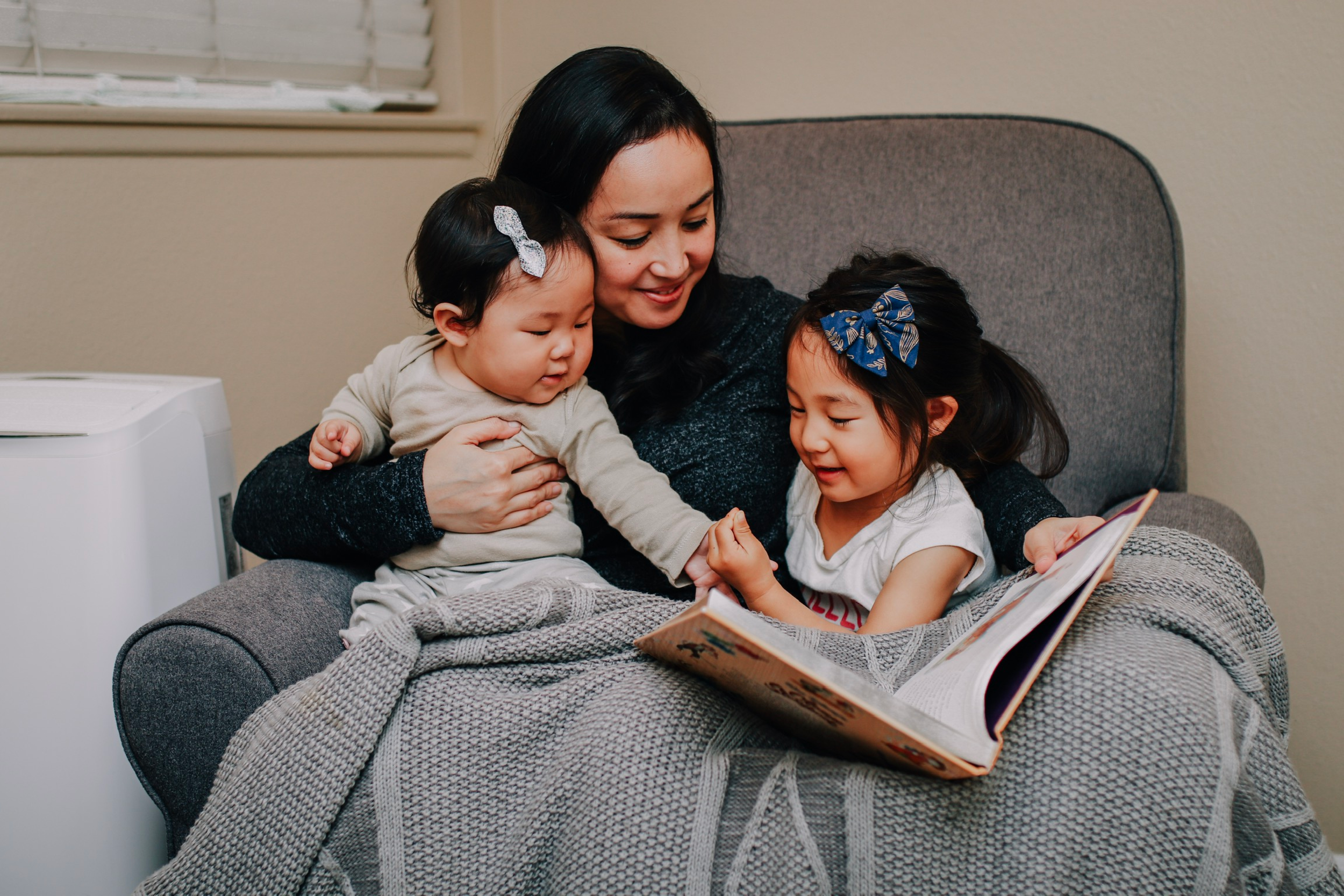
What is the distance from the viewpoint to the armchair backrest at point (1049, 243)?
125 cm

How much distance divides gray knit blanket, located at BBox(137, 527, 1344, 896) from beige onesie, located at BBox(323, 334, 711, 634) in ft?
0.43

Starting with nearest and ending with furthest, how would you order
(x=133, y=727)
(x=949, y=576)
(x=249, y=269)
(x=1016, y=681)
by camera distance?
1. (x=1016, y=681)
2. (x=133, y=727)
3. (x=949, y=576)
4. (x=249, y=269)

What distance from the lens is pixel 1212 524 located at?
43.5 inches

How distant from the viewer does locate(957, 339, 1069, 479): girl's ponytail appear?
112cm

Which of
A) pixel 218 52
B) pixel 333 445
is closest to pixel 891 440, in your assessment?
pixel 333 445

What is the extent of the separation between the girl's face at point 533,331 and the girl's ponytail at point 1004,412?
1.55 ft

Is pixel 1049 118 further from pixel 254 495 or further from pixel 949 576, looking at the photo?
pixel 254 495

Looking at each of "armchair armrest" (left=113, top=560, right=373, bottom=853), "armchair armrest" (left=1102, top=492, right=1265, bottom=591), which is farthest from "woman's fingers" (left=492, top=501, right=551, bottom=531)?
"armchair armrest" (left=1102, top=492, right=1265, bottom=591)

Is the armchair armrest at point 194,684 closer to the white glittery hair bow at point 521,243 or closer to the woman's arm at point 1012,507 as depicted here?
the white glittery hair bow at point 521,243

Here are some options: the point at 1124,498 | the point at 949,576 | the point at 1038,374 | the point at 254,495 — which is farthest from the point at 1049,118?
the point at 254,495

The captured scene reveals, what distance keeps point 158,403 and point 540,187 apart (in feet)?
1.71

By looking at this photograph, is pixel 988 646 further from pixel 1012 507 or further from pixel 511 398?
pixel 511 398

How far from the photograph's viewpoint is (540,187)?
3.70ft

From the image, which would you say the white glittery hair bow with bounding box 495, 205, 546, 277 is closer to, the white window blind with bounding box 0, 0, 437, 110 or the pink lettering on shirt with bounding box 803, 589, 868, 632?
the pink lettering on shirt with bounding box 803, 589, 868, 632
